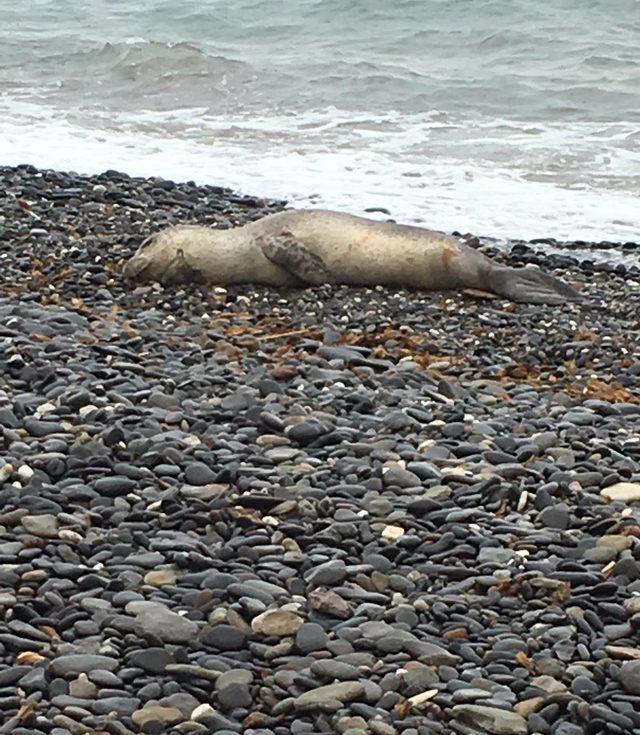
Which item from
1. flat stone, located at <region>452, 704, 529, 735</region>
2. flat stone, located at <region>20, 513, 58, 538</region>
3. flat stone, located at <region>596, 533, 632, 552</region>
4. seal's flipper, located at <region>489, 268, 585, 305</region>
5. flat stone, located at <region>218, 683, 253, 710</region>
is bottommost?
seal's flipper, located at <region>489, 268, 585, 305</region>

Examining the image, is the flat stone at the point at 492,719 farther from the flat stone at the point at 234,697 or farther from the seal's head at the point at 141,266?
the seal's head at the point at 141,266

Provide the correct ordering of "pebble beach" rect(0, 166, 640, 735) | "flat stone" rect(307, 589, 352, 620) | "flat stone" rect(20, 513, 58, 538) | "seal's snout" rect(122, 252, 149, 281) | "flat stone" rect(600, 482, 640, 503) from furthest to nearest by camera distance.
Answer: "seal's snout" rect(122, 252, 149, 281), "flat stone" rect(600, 482, 640, 503), "flat stone" rect(20, 513, 58, 538), "flat stone" rect(307, 589, 352, 620), "pebble beach" rect(0, 166, 640, 735)

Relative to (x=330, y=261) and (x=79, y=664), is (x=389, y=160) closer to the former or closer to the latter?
(x=330, y=261)

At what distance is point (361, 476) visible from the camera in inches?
169

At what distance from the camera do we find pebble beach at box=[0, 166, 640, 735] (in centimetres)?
303

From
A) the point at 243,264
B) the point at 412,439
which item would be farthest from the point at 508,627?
the point at 243,264

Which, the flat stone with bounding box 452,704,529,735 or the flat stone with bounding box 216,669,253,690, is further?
the flat stone with bounding box 216,669,253,690

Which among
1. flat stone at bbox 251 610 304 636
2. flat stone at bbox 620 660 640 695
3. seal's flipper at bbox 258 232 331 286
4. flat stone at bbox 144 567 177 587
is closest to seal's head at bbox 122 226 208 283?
seal's flipper at bbox 258 232 331 286

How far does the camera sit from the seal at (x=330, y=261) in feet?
25.3

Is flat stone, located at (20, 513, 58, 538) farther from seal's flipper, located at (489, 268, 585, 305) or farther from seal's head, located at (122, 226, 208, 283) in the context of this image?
seal's flipper, located at (489, 268, 585, 305)

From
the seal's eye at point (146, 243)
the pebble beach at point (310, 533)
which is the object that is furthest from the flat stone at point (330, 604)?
the seal's eye at point (146, 243)

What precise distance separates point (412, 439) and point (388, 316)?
2.67 metres

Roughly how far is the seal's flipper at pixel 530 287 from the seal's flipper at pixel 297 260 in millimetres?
1078

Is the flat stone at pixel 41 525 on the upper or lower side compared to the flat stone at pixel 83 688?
upper
